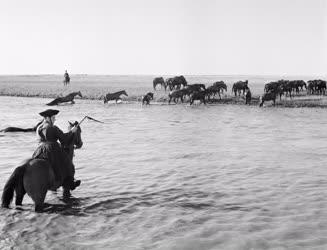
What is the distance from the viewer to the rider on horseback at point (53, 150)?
8.61 meters

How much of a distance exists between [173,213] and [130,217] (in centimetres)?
77

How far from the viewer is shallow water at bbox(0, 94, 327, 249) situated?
732cm

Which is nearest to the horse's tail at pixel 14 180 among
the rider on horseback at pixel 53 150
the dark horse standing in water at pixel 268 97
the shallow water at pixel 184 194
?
the shallow water at pixel 184 194

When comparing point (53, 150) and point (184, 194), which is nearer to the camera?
point (53, 150)

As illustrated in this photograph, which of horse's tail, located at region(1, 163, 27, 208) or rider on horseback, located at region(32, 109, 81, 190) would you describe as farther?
rider on horseback, located at region(32, 109, 81, 190)

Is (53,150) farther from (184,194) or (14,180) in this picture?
(184,194)

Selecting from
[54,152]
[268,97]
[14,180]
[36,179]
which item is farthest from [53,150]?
[268,97]

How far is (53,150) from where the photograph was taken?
866cm

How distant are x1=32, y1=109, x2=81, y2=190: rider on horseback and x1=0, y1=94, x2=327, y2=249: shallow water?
0.61 meters

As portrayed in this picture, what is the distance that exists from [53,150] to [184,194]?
2828mm

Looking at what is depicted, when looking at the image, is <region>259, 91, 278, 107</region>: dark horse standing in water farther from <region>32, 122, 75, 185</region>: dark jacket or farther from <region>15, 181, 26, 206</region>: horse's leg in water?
<region>15, 181, 26, 206</region>: horse's leg in water

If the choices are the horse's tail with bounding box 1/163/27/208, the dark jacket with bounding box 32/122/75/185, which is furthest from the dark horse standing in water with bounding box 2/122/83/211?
the dark jacket with bounding box 32/122/75/185

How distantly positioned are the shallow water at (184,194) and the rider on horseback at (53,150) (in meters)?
0.61

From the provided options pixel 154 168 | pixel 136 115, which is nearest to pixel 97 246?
pixel 154 168
